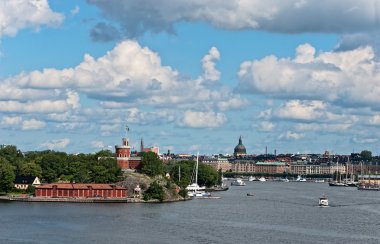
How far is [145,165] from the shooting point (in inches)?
4321

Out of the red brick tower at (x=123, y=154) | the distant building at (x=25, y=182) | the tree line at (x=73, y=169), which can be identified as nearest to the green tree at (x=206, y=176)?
the tree line at (x=73, y=169)

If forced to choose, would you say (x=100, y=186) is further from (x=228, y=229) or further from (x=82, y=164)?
(x=228, y=229)

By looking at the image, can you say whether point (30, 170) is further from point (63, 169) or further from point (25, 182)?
→ point (63, 169)

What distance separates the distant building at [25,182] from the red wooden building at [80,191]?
24.5 feet

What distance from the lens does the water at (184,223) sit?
58.1m

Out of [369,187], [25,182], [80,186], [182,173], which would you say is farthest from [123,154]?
[369,187]

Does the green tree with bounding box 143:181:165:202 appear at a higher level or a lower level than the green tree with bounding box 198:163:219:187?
lower

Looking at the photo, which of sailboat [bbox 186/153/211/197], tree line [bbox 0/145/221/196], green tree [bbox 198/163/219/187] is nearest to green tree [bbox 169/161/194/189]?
sailboat [bbox 186/153/211/197]

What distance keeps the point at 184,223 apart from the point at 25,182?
42.5 meters

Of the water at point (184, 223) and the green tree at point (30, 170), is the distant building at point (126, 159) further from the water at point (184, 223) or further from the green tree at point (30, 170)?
the water at point (184, 223)

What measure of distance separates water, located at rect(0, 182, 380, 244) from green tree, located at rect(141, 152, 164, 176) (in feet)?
49.0

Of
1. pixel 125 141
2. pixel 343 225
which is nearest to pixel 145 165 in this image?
pixel 125 141

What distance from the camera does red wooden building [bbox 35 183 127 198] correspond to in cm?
9684

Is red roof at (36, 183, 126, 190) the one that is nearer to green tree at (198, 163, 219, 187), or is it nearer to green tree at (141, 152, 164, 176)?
green tree at (141, 152, 164, 176)
